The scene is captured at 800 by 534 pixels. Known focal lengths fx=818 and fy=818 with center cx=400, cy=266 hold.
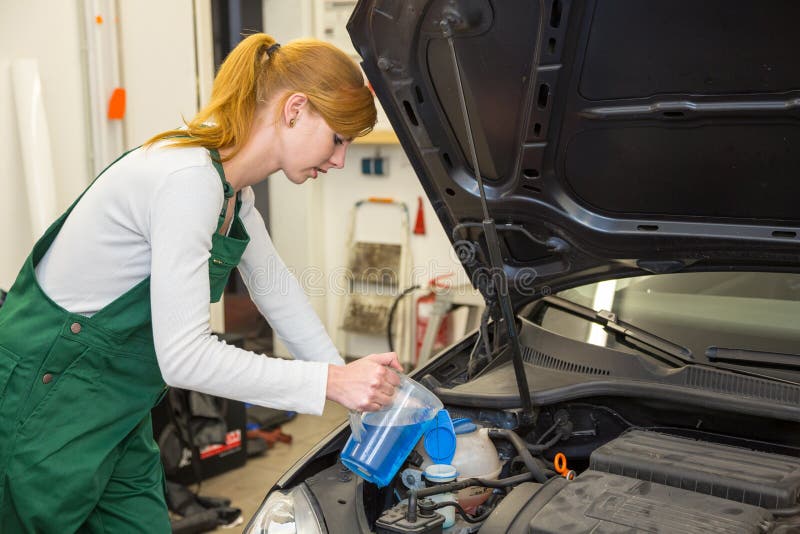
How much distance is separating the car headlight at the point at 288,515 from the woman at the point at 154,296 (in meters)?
0.24

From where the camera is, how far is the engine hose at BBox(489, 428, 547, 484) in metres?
1.53

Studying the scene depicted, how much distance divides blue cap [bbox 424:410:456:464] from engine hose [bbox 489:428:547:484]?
120 millimetres

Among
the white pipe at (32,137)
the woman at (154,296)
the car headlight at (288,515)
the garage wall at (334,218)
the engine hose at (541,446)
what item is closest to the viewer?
the woman at (154,296)

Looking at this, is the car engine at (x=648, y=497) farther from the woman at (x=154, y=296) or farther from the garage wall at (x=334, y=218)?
the garage wall at (x=334, y=218)

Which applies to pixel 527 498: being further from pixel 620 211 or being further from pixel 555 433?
pixel 620 211

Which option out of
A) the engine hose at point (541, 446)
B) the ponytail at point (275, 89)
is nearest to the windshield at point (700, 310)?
the engine hose at point (541, 446)

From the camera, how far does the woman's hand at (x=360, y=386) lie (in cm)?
136

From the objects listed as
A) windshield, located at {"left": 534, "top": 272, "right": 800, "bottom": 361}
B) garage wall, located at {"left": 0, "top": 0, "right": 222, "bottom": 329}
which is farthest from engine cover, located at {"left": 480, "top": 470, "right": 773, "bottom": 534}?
garage wall, located at {"left": 0, "top": 0, "right": 222, "bottom": 329}

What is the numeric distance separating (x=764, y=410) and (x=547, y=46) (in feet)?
2.58

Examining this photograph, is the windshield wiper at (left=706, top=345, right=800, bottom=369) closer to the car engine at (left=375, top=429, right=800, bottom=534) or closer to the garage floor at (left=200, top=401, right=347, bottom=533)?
the car engine at (left=375, top=429, right=800, bottom=534)

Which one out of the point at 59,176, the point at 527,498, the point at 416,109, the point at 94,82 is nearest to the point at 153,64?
the point at 94,82

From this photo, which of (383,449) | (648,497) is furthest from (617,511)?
(383,449)

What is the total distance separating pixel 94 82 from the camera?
141 inches

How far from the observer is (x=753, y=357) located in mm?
1642
